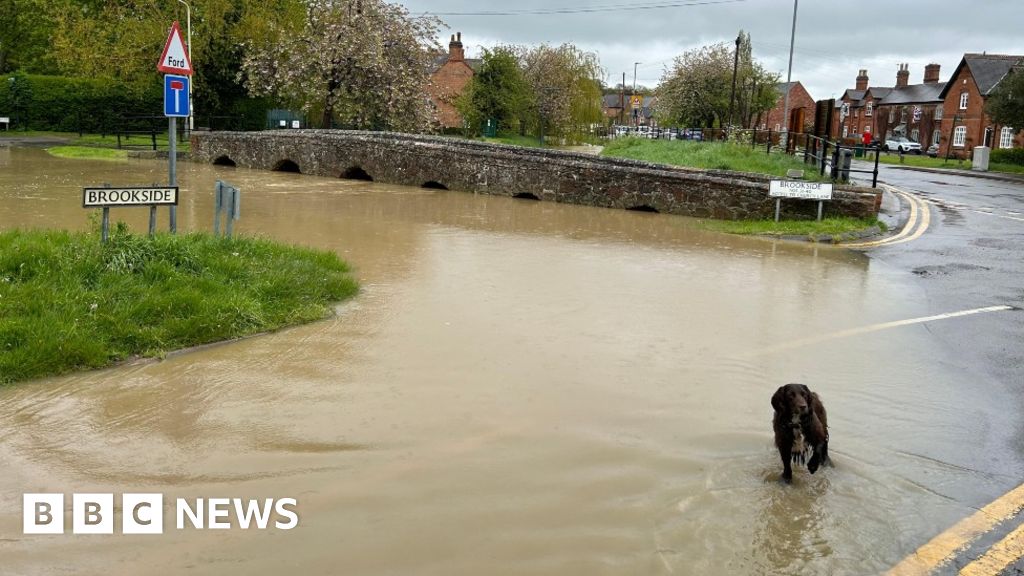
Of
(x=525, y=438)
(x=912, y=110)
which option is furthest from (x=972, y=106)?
(x=525, y=438)

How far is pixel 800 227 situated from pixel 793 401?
1108 centimetres

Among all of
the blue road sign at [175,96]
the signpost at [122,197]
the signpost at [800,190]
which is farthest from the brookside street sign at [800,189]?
the signpost at [122,197]

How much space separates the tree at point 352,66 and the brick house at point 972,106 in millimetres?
40437

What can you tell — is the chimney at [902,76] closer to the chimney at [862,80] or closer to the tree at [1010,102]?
the chimney at [862,80]

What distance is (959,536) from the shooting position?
4.29m

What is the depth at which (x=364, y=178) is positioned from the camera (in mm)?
24125

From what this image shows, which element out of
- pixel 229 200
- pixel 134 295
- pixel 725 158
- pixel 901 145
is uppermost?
pixel 901 145

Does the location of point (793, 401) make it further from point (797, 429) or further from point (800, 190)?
point (800, 190)

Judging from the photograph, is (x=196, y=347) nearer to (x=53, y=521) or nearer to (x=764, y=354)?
(x=53, y=521)

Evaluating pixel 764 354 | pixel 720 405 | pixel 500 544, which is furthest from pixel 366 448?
pixel 764 354

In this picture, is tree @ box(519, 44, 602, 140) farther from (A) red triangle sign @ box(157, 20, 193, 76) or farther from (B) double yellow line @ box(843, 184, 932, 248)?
(A) red triangle sign @ box(157, 20, 193, 76)

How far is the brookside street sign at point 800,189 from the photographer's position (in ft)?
50.2

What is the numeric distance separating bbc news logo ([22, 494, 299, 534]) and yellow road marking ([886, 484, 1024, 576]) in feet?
9.44

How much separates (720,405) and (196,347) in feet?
13.3
